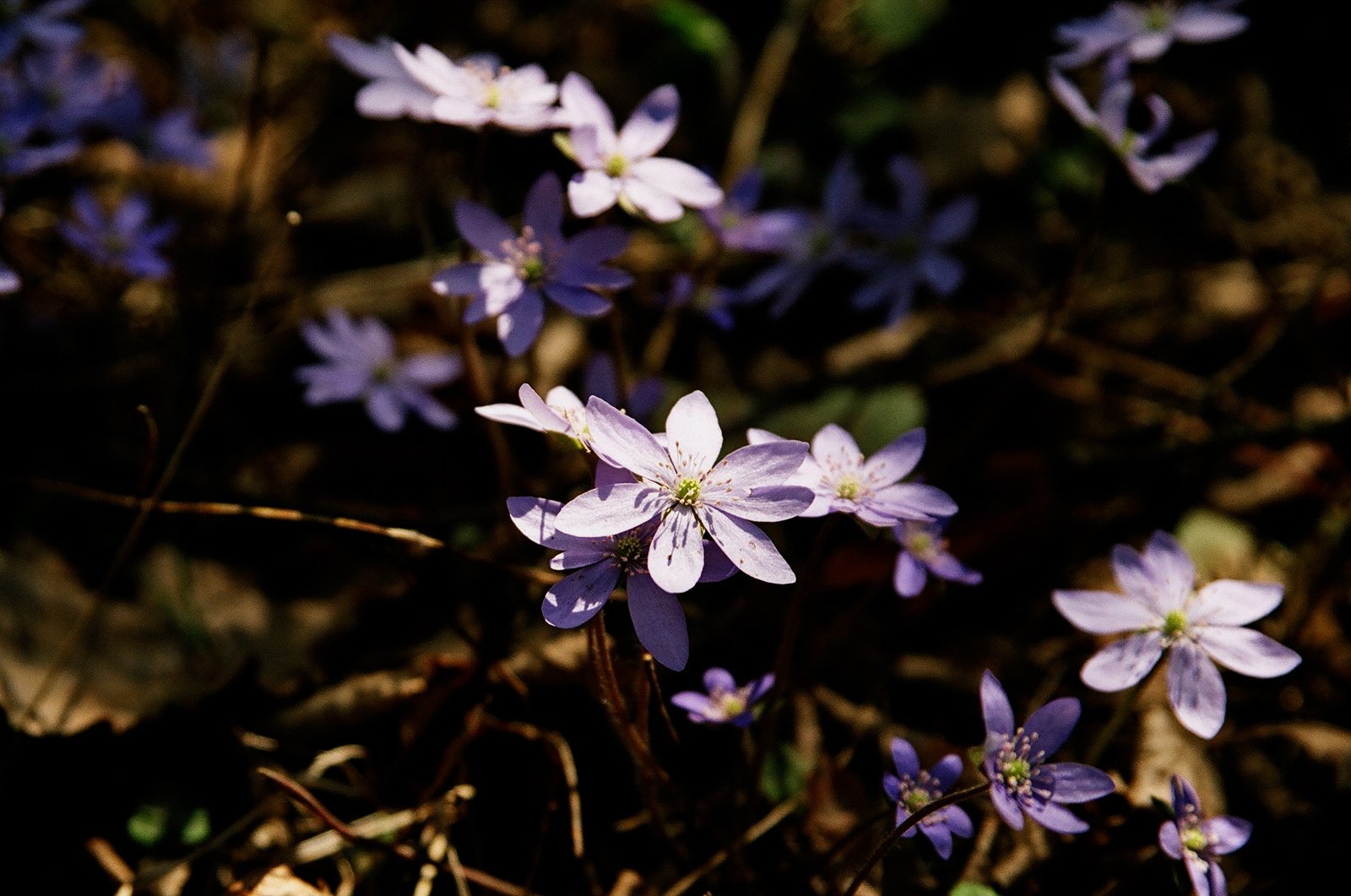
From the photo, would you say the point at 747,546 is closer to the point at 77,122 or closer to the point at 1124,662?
the point at 1124,662

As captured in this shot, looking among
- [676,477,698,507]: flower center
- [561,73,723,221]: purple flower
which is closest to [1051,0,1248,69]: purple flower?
[561,73,723,221]: purple flower

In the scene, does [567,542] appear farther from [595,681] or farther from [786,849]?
[786,849]

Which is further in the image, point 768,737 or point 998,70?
point 998,70

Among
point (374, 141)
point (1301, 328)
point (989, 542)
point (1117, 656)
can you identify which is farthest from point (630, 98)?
point (1117, 656)

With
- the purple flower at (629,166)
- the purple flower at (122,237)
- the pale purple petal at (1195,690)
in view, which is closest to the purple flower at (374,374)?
the purple flower at (122,237)

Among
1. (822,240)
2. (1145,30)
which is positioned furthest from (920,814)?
(1145,30)

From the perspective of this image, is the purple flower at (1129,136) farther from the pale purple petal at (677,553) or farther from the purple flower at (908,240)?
the pale purple petal at (677,553)

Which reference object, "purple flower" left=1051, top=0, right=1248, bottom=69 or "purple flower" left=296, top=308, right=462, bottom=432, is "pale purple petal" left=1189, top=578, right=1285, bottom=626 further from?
"purple flower" left=296, top=308, right=462, bottom=432
